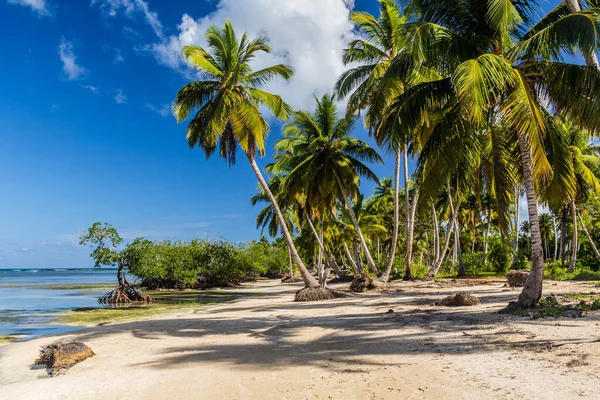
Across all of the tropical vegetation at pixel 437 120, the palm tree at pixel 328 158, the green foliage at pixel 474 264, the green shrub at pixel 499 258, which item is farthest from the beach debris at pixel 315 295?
the green foliage at pixel 474 264

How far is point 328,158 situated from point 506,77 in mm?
14705

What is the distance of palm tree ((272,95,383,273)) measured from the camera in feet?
74.2

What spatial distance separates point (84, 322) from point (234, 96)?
10652 mm

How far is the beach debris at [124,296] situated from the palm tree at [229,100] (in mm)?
10728

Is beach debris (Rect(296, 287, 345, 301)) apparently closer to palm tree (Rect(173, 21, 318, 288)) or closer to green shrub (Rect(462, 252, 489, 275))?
palm tree (Rect(173, 21, 318, 288))

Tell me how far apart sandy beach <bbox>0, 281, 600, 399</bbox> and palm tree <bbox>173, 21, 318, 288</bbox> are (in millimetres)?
9179

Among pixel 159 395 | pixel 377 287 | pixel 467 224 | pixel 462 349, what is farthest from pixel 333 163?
pixel 467 224

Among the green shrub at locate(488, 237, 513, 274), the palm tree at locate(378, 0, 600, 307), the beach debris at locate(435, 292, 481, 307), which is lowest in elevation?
the beach debris at locate(435, 292, 481, 307)

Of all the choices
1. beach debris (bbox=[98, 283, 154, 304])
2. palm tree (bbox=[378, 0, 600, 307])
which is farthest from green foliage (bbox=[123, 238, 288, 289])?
palm tree (bbox=[378, 0, 600, 307])

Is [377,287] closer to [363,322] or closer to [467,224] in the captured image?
[363,322]

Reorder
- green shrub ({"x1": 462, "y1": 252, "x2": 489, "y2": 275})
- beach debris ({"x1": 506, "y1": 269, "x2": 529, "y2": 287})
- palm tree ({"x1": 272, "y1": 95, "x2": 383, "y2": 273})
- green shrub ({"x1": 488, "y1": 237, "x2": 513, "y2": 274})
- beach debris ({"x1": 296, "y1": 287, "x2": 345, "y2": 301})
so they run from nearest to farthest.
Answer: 1. beach debris ({"x1": 506, "y1": 269, "x2": 529, "y2": 287})
2. beach debris ({"x1": 296, "y1": 287, "x2": 345, "y2": 301})
3. palm tree ({"x1": 272, "y1": 95, "x2": 383, "y2": 273})
4. green shrub ({"x1": 488, "y1": 237, "x2": 513, "y2": 274})
5. green shrub ({"x1": 462, "y1": 252, "x2": 489, "y2": 275})

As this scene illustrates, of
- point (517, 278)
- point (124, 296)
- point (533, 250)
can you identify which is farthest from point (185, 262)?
point (533, 250)

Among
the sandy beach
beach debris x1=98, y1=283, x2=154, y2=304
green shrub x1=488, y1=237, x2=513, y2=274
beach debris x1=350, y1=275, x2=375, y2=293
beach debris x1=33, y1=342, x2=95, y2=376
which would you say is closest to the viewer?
the sandy beach

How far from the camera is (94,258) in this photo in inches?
958
